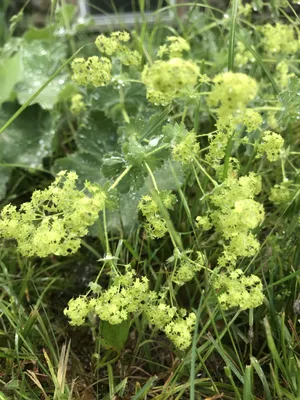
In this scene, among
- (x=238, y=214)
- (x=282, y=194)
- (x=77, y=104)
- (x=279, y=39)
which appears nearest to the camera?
(x=238, y=214)

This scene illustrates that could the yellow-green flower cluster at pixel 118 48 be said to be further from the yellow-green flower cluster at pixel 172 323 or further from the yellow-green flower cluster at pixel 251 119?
the yellow-green flower cluster at pixel 172 323

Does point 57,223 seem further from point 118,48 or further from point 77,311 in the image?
point 118,48

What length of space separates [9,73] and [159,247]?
2.75 feet

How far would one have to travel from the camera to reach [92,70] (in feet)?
2.72

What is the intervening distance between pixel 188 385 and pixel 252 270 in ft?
0.86

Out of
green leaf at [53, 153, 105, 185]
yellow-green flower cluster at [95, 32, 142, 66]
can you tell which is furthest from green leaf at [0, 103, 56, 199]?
yellow-green flower cluster at [95, 32, 142, 66]

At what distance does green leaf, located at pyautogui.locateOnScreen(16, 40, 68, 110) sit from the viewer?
1.43 metres

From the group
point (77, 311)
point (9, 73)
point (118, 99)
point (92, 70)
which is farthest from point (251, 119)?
point (9, 73)

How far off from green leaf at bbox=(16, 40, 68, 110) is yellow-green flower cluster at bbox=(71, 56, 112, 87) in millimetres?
577

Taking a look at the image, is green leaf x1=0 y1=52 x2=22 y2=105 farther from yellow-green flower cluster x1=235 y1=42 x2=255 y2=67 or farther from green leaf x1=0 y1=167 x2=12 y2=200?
yellow-green flower cluster x1=235 y1=42 x2=255 y2=67

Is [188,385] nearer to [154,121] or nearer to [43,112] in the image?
[154,121]

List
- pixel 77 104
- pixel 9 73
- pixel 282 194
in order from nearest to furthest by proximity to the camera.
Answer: pixel 282 194
pixel 77 104
pixel 9 73

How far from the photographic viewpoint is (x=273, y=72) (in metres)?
1.34

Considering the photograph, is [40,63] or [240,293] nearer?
[240,293]
